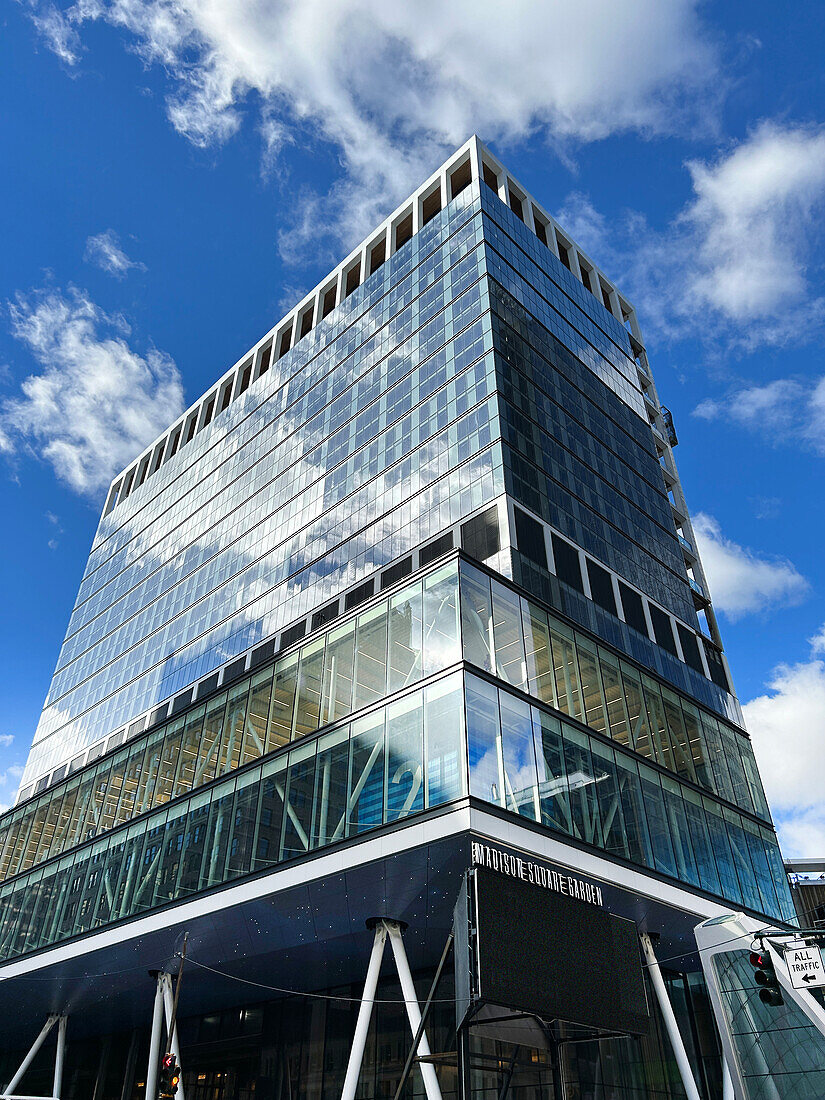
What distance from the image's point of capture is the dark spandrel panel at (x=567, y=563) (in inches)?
1688

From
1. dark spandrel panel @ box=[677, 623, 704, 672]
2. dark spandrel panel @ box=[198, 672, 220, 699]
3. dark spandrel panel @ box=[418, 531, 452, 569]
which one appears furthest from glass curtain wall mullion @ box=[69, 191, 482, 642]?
dark spandrel panel @ box=[677, 623, 704, 672]

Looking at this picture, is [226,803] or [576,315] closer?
[226,803]

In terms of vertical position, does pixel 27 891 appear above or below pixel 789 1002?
above

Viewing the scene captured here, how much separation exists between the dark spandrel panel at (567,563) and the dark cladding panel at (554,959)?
2250 cm

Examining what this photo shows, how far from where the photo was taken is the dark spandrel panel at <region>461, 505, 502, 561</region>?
4025 centimetres

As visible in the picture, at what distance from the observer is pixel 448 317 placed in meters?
53.4

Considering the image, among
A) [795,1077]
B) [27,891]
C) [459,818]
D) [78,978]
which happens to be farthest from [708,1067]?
[27,891]

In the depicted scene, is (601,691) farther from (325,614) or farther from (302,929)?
(325,614)

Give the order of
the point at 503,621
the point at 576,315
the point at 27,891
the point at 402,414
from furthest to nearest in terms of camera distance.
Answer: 1. the point at 576,315
2. the point at 402,414
3. the point at 27,891
4. the point at 503,621

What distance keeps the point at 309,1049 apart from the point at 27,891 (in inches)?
739

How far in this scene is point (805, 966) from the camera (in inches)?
764

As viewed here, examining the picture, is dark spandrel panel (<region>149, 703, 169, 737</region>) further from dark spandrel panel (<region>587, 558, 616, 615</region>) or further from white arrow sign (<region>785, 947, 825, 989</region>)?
white arrow sign (<region>785, 947, 825, 989</region>)

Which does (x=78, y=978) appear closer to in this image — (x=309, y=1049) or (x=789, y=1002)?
(x=309, y=1049)

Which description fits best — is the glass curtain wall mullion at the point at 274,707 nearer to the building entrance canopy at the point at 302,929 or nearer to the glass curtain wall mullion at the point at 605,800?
the glass curtain wall mullion at the point at 605,800
